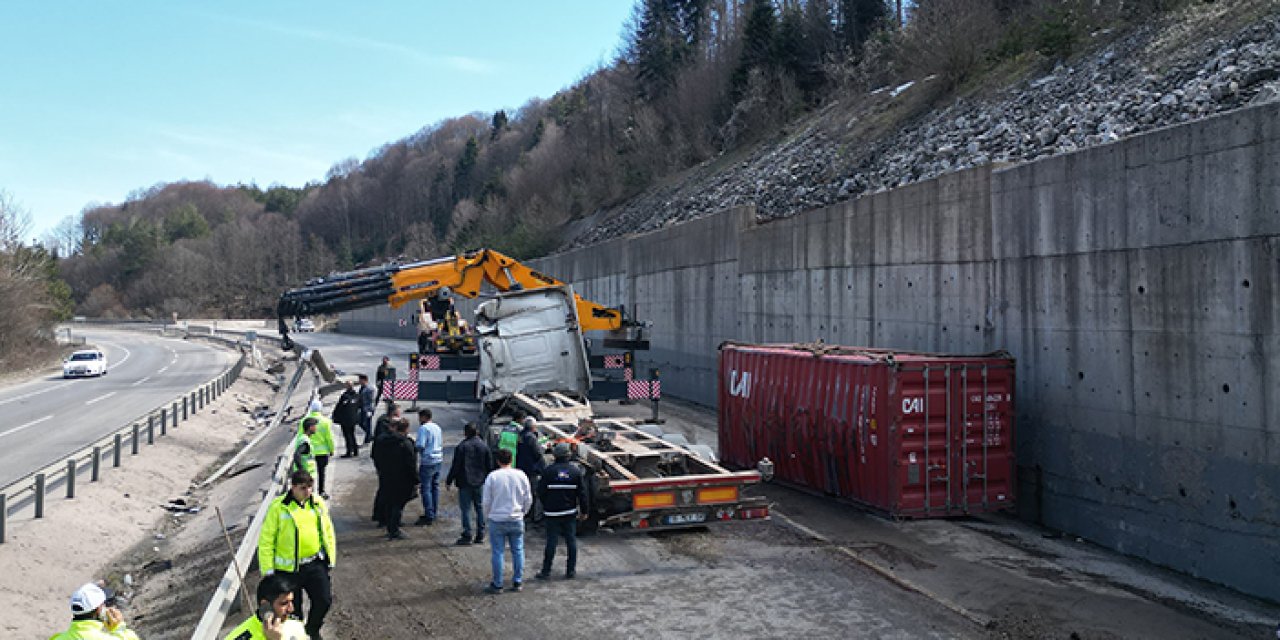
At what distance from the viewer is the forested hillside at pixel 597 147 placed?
3256 centimetres

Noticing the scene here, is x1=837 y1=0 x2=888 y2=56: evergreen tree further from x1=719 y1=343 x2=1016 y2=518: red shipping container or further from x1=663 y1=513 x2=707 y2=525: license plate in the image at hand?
x1=663 y1=513 x2=707 y2=525: license plate

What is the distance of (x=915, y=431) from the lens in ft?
43.8

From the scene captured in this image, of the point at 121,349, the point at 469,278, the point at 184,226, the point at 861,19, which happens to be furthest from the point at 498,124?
the point at 469,278

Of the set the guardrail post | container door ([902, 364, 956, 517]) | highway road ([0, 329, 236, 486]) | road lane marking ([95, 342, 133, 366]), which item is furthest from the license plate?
road lane marking ([95, 342, 133, 366])

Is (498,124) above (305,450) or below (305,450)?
above

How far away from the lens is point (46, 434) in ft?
80.9

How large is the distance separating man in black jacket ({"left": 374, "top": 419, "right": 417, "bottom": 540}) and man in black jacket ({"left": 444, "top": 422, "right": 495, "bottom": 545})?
0.60 meters

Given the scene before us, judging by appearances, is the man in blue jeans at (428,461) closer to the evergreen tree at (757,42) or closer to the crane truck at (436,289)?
the crane truck at (436,289)

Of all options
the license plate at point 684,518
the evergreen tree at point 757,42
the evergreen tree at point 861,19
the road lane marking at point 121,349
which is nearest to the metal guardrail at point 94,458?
the license plate at point 684,518

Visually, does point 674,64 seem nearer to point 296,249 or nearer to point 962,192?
point 962,192

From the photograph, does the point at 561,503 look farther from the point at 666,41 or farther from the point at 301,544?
the point at 666,41

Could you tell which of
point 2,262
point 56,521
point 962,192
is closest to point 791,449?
point 962,192

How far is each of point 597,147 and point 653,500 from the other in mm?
64067

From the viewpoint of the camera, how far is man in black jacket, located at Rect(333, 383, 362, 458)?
18.7m
